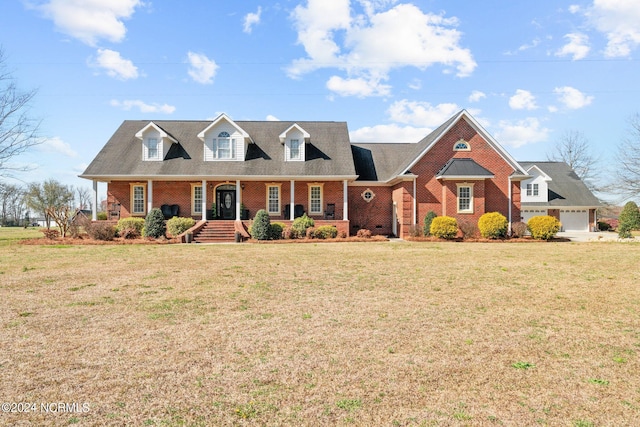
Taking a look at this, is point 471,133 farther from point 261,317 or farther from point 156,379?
point 156,379

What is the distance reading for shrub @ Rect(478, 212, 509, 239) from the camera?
23.1 m

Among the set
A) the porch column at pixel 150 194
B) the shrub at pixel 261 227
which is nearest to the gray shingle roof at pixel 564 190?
the shrub at pixel 261 227

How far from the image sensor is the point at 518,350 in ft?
16.8

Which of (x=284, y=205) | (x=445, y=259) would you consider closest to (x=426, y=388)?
(x=445, y=259)

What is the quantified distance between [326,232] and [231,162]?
851 centimetres

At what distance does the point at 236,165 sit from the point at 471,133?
52.5 ft

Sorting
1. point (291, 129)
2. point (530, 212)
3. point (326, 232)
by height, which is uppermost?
point (291, 129)

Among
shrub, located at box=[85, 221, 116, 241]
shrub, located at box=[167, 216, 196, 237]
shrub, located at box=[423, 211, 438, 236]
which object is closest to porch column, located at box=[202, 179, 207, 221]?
shrub, located at box=[167, 216, 196, 237]

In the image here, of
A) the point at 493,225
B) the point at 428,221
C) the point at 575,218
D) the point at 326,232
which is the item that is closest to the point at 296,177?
the point at 326,232

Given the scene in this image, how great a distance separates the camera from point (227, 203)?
2678 centimetres

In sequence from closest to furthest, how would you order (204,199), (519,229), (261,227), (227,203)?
(261,227) < (519,229) < (204,199) < (227,203)

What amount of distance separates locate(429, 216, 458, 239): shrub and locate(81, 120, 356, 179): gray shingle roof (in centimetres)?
624

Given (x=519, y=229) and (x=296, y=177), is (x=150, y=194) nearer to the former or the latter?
(x=296, y=177)

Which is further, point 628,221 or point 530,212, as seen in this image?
point 530,212
